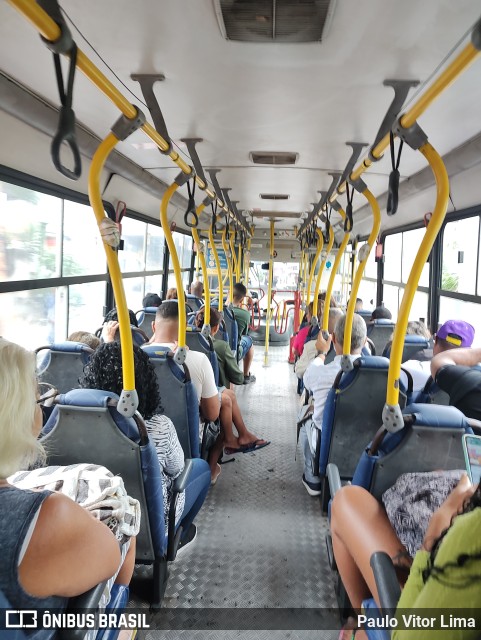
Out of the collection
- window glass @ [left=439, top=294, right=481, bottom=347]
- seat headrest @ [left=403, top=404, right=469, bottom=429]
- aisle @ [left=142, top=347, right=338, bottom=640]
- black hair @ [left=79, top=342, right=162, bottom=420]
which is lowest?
aisle @ [left=142, top=347, right=338, bottom=640]

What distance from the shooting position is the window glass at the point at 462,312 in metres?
3.77

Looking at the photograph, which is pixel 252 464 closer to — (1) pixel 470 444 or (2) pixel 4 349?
(1) pixel 470 444

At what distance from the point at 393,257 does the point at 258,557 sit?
16.3 ft

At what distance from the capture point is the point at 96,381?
6.36 feet

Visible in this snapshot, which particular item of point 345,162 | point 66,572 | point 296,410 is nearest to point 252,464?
point 296,410

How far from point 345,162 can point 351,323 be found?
4.66 ft

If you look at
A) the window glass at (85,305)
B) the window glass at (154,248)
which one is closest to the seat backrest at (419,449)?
the window glass at (85,305)

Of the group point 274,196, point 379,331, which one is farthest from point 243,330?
point 379,331

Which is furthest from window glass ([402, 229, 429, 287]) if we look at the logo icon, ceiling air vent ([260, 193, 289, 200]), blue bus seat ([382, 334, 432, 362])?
the logo icon

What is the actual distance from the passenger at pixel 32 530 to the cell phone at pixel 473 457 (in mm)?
997

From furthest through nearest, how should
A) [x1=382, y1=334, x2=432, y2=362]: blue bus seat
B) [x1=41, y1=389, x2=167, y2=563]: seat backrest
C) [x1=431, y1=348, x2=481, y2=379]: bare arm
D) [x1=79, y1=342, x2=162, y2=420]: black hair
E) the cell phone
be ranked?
1. [x1=382, y1=334, x2=432, y2=362]: blue bus seat
2. [x1=431, y1=348, x2=481, y2=379]: bare arm
3. [x1=79, y1=342, x2=162, y2=420]: black hair
4. [x1=41, y1=389, x2=167, y2=563]: seat backrest
5. the cell phone

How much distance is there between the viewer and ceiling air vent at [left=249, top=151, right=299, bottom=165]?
10.5ft

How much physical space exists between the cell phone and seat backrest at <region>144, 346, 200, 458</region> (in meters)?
1.49

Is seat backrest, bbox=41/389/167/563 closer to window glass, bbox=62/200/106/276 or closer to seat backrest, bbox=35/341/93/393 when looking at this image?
seat backrest, bbox=35/341/93/393
